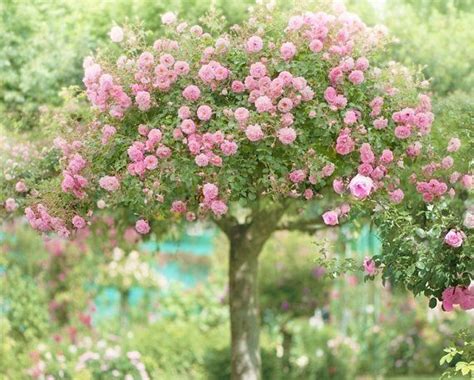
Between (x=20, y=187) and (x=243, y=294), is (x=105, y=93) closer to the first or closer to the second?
(x=20, y=187)

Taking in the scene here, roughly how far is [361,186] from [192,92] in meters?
1.35

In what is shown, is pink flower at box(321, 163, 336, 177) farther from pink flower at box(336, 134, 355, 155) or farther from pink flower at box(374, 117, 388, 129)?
pink flower at box(374, 117, 388, 129)

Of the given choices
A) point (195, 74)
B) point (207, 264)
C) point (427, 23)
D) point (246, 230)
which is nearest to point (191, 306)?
point (207, 264)

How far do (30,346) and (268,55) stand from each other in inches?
→ 244

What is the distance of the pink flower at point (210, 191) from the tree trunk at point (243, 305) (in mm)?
2645

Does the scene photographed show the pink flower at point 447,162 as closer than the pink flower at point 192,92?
No

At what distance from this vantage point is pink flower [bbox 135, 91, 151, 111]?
23.4 ft

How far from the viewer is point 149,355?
11.4 meters

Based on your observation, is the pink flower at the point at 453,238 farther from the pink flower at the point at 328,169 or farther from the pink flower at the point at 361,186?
the pink flower at the point at 328,169

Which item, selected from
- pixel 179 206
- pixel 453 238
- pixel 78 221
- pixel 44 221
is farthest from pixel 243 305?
pixel 453 238

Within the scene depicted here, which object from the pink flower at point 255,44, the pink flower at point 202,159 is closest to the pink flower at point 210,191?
the pink flower at point 202,159

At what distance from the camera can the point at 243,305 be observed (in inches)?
380

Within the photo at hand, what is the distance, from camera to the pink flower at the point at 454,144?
768 cm

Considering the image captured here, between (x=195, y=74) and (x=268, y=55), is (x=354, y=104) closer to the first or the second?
(x=268, y=55)
